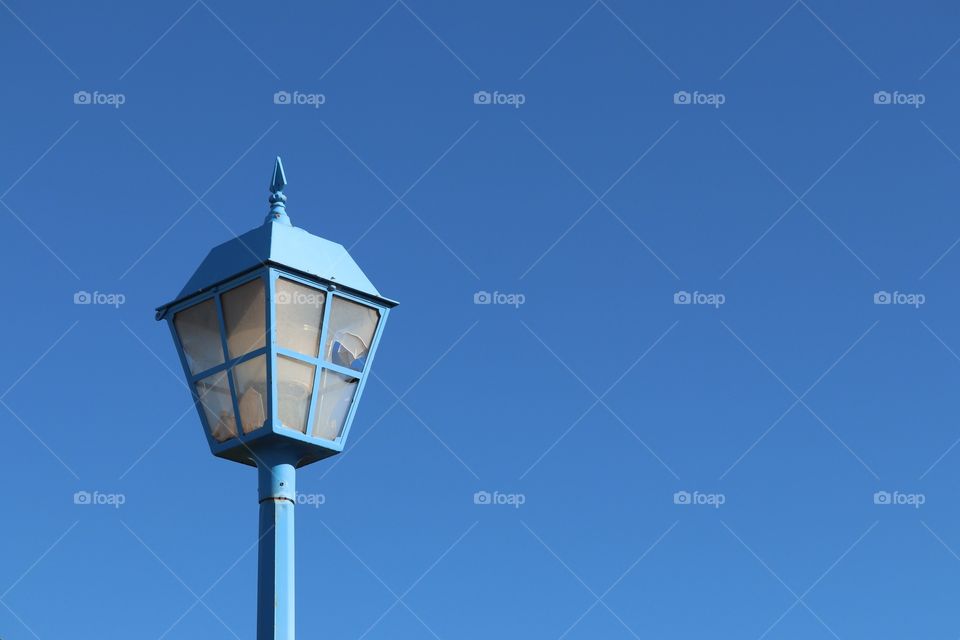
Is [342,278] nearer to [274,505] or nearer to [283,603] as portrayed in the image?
[274,505]

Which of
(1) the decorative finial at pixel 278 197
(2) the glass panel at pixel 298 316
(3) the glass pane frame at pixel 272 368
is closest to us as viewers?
(3) the glass pane frame at pixel 272 368

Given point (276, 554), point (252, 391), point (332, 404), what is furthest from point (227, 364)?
point (276, 554)

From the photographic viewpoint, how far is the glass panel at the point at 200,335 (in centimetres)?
727

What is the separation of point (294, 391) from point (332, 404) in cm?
26

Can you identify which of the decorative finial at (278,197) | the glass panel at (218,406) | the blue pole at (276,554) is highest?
the decorative finial at (278,197)

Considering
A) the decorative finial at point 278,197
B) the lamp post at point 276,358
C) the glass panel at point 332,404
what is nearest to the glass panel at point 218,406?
the lamp post at point 276,358

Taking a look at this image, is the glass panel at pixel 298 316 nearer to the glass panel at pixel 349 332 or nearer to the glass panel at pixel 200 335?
the glass panel at pixel 349 332

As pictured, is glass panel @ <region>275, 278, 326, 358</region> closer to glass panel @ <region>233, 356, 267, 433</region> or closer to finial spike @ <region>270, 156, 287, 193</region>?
glass panel @ <region>233, 356, 267, 433</region>

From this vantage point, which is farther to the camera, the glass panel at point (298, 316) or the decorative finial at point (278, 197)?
the decorative finial at point (278, 197)

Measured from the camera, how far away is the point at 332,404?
23.8 feet

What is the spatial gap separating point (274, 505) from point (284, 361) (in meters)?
0.73

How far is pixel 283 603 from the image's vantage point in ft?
22.4

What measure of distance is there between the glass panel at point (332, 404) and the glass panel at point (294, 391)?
71 millimetres

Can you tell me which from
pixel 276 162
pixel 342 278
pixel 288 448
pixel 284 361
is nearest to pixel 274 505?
pixel 288 448
